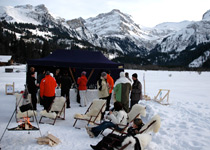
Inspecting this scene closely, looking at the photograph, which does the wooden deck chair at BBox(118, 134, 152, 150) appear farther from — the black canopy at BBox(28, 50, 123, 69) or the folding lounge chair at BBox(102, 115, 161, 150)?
the black canopy at BBox(28, 50, 123, 69)

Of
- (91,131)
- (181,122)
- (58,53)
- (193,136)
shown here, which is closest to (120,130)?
(91,131)

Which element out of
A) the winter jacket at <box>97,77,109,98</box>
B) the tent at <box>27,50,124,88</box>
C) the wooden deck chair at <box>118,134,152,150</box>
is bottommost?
the wooden deck chair at <box>118,134,152,150</box>

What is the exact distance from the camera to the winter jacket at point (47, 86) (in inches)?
244

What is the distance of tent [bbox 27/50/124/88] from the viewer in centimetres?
916

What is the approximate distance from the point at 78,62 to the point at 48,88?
317 centimetres

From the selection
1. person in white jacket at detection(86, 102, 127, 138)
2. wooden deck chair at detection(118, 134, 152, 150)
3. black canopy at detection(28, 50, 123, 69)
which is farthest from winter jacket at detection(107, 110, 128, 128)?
black canopy at detection(28, 50, 123, 69)

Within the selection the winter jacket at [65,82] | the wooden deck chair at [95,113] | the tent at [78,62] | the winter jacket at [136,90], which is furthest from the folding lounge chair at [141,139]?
the tent at [78,62]

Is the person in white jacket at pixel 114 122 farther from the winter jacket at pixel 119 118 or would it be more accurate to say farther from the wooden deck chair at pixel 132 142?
the wooden deck chair at pixel 132 142

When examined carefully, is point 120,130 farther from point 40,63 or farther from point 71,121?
point 40,63

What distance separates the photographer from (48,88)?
625cm

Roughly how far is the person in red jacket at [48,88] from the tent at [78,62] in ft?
9.38

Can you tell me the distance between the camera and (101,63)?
30.9 feet

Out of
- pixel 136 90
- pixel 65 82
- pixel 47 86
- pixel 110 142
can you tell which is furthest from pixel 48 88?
pixel 110 142

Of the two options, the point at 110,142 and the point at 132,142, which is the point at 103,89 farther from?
the point at 132,142
